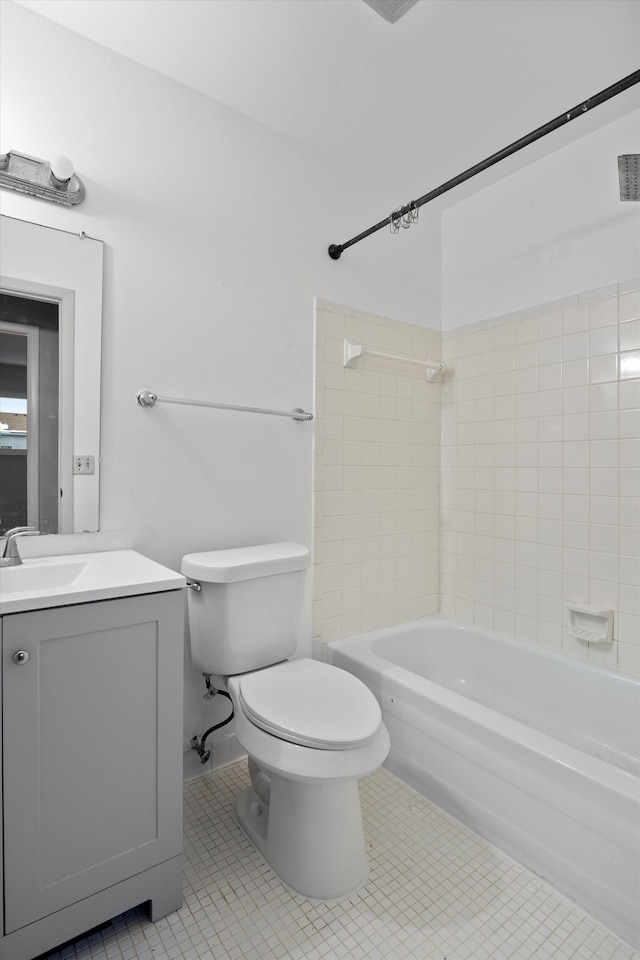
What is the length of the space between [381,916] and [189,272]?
77.2 inches

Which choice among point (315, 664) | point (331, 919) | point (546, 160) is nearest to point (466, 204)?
point (546, 160)

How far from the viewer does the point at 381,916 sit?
48.3 inches

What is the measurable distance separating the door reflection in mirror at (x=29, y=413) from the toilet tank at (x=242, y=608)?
1.51 feet

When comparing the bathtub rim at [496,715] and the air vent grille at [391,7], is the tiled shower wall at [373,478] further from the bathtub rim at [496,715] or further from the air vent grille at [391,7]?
the air vent grille at [391,7]

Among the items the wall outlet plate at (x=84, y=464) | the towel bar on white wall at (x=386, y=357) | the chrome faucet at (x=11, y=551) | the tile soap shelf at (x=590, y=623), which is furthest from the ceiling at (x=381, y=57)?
the tile soap shelf at (x=590, y=623)

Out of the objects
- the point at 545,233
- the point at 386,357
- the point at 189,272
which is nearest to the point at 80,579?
the point at 189,272

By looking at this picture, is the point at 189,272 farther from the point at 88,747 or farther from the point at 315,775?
the point at 315,775

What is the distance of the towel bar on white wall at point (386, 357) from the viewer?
6.85 feet

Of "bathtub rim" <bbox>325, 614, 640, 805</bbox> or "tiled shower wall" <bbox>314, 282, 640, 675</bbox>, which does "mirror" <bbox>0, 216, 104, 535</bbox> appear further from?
"bathtub rim" <bbox>325, 614, 640, 805</bbox>

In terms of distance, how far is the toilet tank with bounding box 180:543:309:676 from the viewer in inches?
59.8

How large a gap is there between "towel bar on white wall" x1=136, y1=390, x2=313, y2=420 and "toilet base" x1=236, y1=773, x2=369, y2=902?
1.17m

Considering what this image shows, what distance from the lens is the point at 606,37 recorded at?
147cm

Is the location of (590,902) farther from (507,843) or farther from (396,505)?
(396,505)

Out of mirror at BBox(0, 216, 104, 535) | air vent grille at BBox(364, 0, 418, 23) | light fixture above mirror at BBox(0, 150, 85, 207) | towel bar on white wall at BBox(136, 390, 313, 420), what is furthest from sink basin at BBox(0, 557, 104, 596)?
air vent grille at BBox(364, 0, 418, 23)
